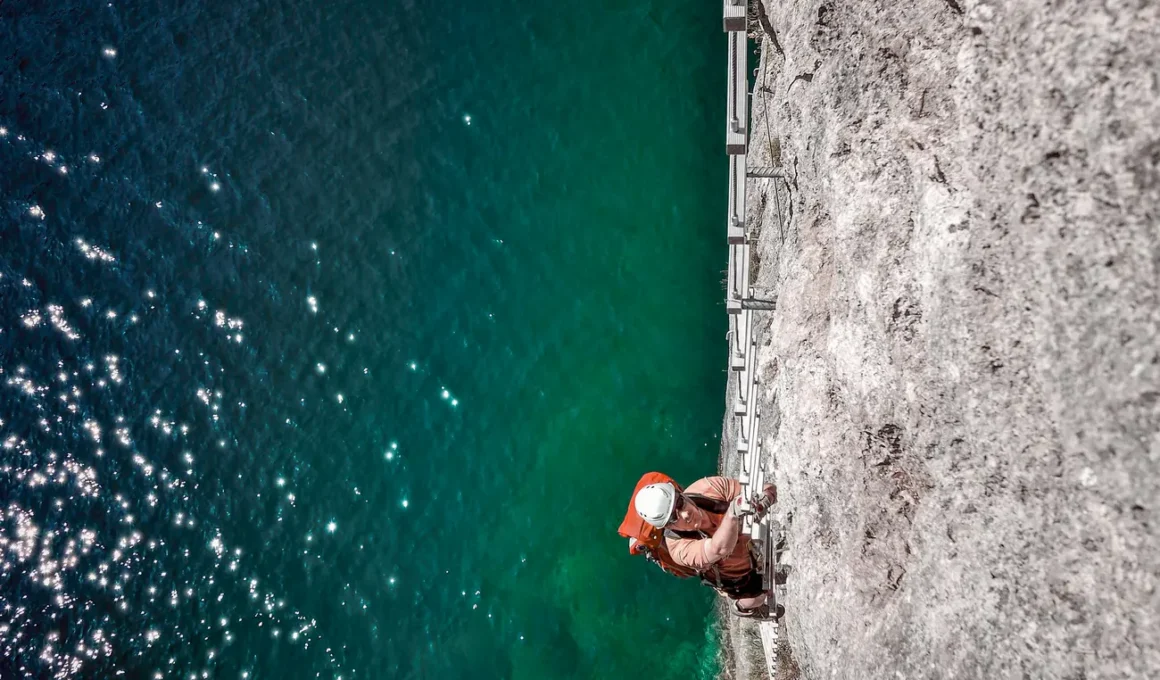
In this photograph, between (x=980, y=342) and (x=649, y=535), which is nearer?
(x=980, y=342)

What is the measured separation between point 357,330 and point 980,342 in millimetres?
11805

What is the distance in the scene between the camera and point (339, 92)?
13.6 metres

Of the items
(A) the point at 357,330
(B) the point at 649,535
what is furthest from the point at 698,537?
(A) the point at 357,330

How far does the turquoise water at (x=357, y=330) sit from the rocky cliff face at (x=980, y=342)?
6640 millimetres

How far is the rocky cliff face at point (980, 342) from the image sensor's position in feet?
9.99

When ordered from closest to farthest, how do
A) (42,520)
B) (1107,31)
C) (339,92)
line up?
(1107,31)
(42,520)
(339,92)

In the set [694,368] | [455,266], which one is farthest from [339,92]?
[694,368]

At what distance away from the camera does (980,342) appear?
A: 400 cm

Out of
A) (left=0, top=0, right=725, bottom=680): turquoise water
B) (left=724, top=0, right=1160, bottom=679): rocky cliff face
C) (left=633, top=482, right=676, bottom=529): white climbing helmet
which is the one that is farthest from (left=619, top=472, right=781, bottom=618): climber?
(left=0, top=0, right=725, bottom=680): turquoise water

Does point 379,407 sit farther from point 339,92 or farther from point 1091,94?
point 1091,94

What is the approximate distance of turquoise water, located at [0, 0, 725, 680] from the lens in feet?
41.4

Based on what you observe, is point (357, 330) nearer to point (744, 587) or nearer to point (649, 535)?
point (649, 535)

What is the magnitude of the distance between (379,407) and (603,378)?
4806mm

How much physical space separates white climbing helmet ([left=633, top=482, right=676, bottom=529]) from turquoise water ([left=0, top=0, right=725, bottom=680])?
6.61 meters
